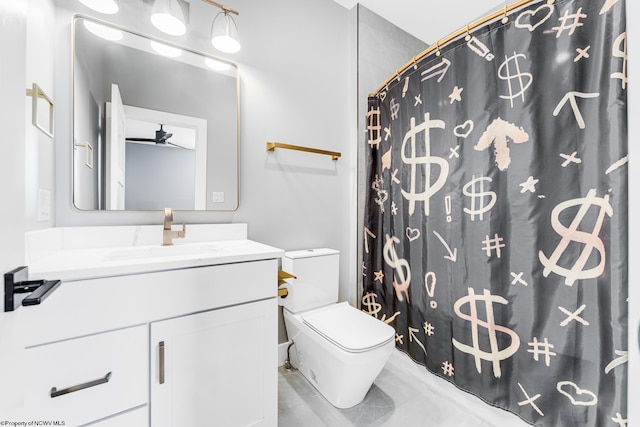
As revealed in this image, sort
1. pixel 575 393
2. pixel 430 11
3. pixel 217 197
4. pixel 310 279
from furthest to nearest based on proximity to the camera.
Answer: pixel 430 11, pixel 310 279, pixel 217 197, pixel 575 393

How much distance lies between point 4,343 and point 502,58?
1787mm

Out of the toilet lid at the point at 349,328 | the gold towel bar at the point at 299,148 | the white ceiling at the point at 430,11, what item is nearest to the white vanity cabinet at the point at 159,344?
the toilet lid at the point at 349,328

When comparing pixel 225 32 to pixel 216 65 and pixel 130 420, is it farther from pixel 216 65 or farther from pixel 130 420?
pixel 130 420

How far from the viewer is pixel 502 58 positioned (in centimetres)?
121

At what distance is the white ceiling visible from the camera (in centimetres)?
198

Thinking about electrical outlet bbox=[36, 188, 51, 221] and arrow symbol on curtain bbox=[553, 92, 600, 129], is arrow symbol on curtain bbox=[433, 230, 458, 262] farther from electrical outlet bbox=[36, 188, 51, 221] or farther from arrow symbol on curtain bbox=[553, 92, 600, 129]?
electrical outlet bbox=[36, 188, 51, 221]

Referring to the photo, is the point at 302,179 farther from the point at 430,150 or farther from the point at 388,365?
the point at 388,365

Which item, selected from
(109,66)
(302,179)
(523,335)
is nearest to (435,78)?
(302,179)

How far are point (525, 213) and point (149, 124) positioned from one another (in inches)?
72.3

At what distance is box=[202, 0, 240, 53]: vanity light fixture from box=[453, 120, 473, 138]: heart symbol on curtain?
1.28m

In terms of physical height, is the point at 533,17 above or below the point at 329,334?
above

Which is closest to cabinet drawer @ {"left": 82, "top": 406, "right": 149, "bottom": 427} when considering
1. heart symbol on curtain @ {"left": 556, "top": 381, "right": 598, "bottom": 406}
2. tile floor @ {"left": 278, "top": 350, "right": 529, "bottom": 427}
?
tile floor @ {"left": 278, "top": 350, "right": 529, "bottom": 427}

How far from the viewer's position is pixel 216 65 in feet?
5.14

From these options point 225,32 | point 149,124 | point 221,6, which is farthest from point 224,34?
point 149,124
